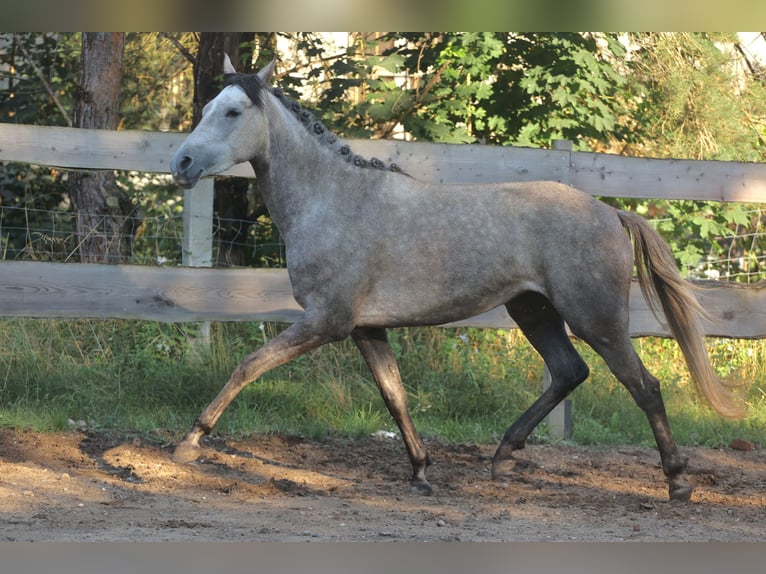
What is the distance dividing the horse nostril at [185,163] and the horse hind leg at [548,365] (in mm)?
1937

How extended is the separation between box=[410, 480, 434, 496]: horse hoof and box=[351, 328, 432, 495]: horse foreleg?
86 mm

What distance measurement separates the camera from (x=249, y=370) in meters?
4.92

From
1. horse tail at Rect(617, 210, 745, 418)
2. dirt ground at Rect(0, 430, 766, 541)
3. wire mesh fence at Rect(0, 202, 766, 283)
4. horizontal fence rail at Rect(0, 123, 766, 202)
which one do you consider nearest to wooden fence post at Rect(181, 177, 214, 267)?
horizontal fence rail at Rect(0, 123, 766, 202)

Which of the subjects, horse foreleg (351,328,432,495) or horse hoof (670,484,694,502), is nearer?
horse hoof (670,484,694,502)

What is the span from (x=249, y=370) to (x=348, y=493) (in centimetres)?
81

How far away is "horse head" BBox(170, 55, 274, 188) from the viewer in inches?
189

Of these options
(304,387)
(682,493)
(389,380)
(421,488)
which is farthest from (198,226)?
(682,493)

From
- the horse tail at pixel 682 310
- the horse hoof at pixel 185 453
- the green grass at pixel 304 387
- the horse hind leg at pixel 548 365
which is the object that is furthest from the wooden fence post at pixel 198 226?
the horse tail at pixel 682 310

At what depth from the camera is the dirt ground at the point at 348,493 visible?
4082 millimetres

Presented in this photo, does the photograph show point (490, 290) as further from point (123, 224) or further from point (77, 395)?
point (123, 224)

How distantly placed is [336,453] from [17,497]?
6.57 feet

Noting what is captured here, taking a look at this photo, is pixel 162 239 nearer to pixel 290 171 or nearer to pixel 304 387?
pixel 304 387

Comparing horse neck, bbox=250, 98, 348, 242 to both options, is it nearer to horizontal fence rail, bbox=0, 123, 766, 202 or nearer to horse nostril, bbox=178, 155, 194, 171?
horse nostril, bbox=178, 155, 194, 171

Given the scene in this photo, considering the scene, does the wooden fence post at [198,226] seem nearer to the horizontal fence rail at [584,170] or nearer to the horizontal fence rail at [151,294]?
the horizontal fence rail at [151,294]
